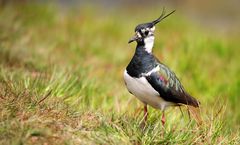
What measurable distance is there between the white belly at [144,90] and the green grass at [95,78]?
22 cm

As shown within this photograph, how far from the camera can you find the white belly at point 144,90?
5.45 metres

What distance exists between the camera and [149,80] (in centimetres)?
547

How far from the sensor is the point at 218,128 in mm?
5488

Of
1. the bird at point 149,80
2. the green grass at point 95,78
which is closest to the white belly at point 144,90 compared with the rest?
the bird at point 149,80

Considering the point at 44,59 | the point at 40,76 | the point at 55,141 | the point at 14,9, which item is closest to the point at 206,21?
the point at 14,9

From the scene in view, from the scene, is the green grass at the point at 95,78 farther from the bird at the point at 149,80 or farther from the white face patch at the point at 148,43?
the white face patch at the point at 148,43

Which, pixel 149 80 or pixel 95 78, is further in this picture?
A: pixel 95 78

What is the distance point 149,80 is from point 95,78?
5.52 ft

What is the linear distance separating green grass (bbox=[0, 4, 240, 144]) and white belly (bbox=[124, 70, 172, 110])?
22cm

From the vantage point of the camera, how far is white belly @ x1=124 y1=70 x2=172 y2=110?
5.45m

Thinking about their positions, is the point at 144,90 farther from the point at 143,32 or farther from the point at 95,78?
the point at 95,78

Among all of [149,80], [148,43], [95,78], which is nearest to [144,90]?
Answer: [149,80]

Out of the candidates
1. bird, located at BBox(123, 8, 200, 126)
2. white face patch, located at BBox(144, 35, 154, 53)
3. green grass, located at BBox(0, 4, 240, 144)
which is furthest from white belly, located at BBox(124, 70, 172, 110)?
white face patch, located at BBox(144, 35, 154, 53)

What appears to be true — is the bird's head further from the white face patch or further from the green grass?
the green grass
